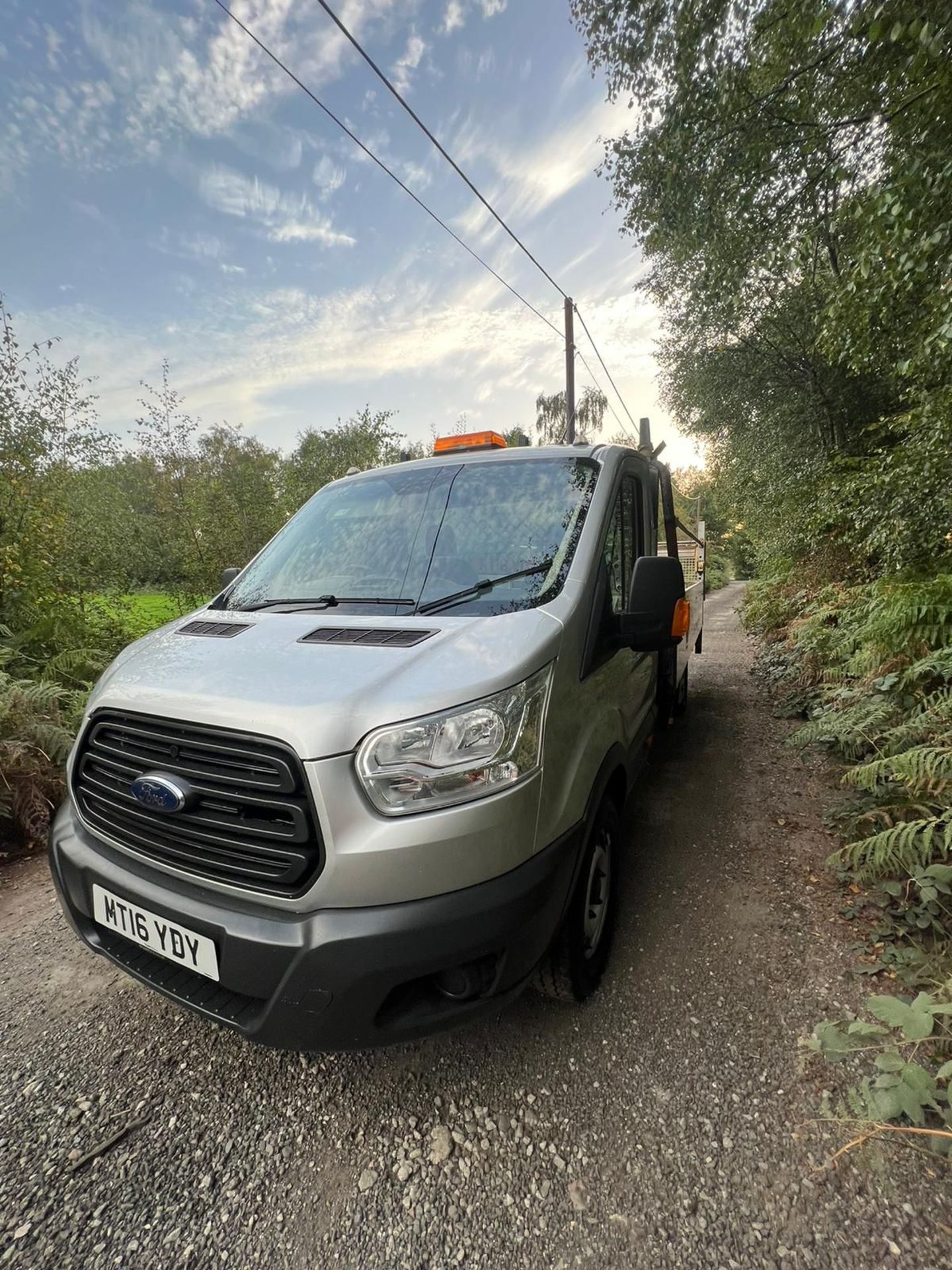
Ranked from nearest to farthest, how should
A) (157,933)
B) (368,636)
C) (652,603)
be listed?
(157,933) < (368,636) < (652,603)

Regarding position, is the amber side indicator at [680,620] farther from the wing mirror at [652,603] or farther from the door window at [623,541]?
the door window at [623,541]

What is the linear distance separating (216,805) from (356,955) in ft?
1.83

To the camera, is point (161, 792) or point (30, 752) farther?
point (30, 752)

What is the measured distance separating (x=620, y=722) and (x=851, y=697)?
2.48m

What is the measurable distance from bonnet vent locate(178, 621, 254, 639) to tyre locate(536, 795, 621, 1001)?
146 centimetres

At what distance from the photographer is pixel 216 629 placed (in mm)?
2068

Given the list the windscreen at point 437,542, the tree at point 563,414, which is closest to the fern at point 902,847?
the windscreen at point 437,542

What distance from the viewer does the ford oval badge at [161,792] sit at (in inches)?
59.1

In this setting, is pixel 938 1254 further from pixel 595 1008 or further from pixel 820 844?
pixel 820 844

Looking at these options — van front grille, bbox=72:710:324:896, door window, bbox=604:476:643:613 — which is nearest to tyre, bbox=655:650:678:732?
door window, bbox=604:476:643:613

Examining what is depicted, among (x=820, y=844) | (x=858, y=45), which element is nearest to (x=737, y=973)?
(x=820, y=844)

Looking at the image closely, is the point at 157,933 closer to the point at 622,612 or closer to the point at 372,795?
the point at 372,795

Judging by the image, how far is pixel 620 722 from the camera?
238 cm

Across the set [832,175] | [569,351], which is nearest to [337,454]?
[569,351]
